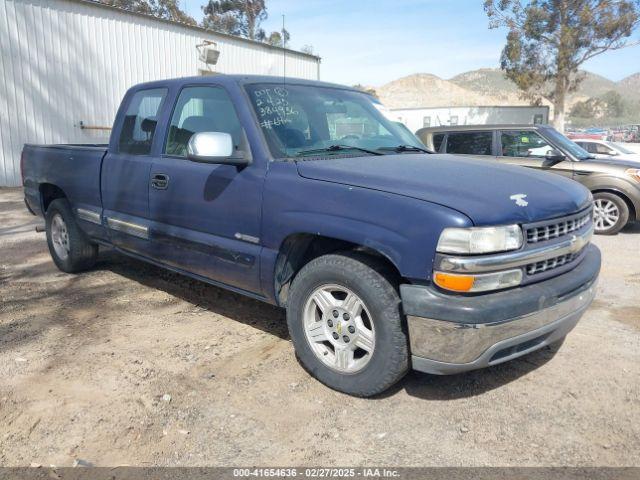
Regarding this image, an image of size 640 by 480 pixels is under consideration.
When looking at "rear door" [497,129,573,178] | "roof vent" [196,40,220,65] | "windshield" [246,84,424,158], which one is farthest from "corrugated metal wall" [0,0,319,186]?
"windshield" [246,84,424,158]

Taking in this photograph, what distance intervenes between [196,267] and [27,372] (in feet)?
4.18

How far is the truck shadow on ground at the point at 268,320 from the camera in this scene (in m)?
3.31

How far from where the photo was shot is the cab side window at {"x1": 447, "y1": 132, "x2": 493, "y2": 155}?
8.62 meters

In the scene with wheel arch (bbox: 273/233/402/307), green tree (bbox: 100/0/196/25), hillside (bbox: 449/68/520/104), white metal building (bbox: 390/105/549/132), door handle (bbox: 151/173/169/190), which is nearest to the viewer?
wheel arch (bbox: 273/233/402/307)

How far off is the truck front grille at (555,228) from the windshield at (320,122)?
4.28ft

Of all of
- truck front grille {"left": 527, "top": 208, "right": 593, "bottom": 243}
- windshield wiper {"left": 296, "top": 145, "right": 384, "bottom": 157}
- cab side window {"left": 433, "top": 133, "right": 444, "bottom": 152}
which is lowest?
truck front grille {"left": 527, "top": 208, "right": 593, "bottom": 243}

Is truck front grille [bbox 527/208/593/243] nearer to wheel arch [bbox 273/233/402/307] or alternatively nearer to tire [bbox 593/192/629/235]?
wheel arch [bbox 273/233/402/307]

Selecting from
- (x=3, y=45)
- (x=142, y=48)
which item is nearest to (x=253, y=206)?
(x=3, y=45)

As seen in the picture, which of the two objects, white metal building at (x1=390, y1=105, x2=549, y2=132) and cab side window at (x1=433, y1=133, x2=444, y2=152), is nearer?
cab side window at (x1=433, y1=133, x2=444, y2=152)

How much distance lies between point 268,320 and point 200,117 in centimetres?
169

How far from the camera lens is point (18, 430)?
286cm

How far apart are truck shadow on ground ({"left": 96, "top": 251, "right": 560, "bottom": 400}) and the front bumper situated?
1.68 feet

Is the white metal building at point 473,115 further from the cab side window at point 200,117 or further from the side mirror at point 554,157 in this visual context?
the cab side window at point 200,117

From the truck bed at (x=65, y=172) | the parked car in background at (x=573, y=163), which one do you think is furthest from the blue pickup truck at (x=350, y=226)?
the parked car in background at (x=573, y=163)
